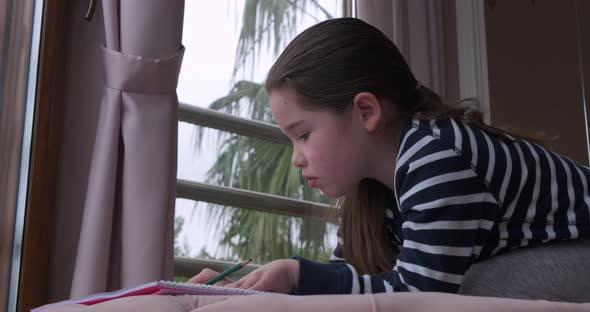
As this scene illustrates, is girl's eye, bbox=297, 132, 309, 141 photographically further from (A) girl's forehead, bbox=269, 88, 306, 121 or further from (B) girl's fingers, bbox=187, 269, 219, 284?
(B) girl's fingers, bbox=187, 269, 219, 284

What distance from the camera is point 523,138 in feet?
4.67

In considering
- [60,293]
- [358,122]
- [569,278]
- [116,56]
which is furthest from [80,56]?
[569,278]

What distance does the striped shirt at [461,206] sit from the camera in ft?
3.84

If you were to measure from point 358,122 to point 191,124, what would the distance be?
2.39ft

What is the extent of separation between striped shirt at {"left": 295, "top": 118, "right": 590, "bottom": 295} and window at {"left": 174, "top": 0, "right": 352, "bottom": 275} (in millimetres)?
789

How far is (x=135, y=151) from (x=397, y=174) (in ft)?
1.84

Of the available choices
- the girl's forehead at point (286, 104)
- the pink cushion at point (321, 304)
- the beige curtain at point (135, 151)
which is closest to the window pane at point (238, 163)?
the beige curtain at point (135, 151)

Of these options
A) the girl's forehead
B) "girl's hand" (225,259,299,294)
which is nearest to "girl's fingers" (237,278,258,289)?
"girl's hand" (225,259,299,294)

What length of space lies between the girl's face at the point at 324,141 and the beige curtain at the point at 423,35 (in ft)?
3.25

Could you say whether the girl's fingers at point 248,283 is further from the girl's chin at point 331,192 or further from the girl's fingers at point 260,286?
the girl's chin at point 331,192

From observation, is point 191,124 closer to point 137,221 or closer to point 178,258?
point 178,258

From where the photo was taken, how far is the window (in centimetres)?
198

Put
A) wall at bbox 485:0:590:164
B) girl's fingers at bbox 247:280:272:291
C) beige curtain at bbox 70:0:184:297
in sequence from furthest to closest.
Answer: wall at bbox 485:0:590:164, beige curtain at bbox 70:0:184:297, girl's fingers at bbox 247:280:272:291

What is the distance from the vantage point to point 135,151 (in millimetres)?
1531
